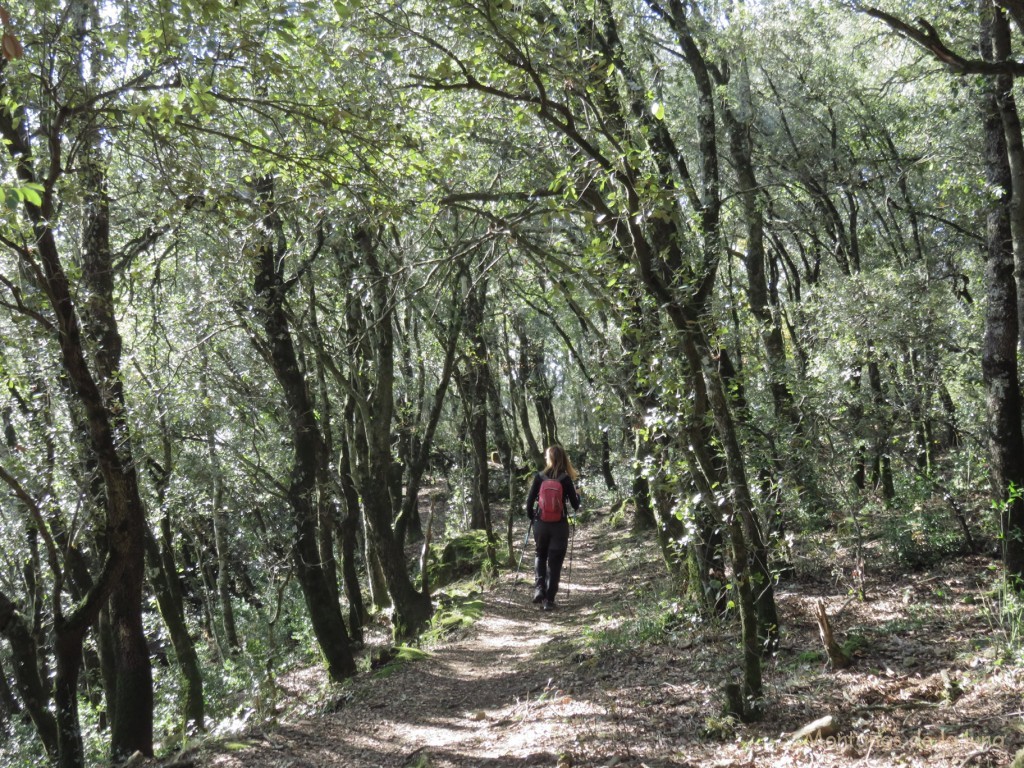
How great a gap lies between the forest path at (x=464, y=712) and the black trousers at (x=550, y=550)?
0.45 metres

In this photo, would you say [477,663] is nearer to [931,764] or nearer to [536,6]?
[931,764]

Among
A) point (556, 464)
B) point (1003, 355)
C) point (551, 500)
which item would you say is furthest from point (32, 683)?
point (1003, 355)

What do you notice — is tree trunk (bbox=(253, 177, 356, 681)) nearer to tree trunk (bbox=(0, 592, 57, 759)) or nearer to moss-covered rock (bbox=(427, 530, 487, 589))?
tree trunk (bbox=(0, 592, 57, 759))

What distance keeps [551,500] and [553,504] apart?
0.20 feet

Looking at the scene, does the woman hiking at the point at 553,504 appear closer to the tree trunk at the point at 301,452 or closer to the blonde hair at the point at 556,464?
the blonde hair at the point at 556,464

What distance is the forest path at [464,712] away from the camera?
5.68 m

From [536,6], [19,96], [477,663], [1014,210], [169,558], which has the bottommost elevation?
[477,663]

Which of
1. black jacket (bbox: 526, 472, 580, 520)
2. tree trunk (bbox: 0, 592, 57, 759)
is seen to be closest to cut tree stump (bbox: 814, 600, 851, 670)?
black jacket (bbox: 526, 472, 580, 520)

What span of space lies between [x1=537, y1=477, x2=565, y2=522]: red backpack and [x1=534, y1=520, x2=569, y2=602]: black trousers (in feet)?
0.30

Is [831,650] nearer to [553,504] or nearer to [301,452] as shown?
[553,504]

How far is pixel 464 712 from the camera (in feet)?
23.2

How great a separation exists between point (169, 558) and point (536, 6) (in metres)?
9.92

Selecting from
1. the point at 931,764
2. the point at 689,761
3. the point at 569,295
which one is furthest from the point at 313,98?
the point at 931,764

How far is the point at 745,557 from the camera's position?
15.9 feet
